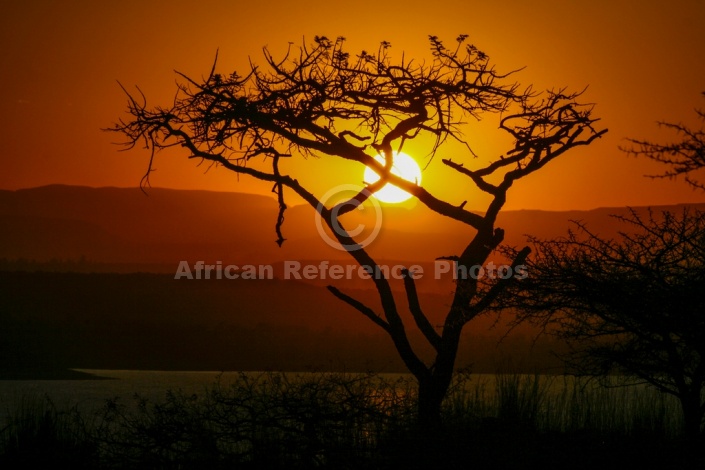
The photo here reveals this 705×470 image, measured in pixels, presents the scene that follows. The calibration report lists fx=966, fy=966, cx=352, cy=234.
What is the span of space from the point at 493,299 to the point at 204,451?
3.55 metres

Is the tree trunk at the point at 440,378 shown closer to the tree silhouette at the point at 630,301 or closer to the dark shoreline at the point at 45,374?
the tree silhouette at the point at 630,301

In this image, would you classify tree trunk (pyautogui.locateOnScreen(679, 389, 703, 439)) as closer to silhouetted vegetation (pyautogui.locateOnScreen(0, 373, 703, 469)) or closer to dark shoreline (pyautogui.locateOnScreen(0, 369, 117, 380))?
silhouetted vegetation (pyautogui.locateOnScreen(0, 373, 703, 469))

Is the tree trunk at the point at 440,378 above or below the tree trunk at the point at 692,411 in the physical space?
above

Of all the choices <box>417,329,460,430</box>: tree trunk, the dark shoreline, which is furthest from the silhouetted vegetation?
the dark shoreline

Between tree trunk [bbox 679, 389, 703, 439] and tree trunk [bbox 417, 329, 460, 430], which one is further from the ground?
tree trunk [bbox 417, 329, 460, 430]

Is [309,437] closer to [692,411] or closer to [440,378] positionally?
[440,378]

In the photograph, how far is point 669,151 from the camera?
25.1 feet

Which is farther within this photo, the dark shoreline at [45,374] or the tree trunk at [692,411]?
the dark shoreline at [45,374]

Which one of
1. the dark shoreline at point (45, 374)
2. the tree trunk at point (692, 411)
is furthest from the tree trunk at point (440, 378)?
the dark shoreline at point (45, 374)

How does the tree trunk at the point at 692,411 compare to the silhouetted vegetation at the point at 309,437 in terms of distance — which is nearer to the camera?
the silhouetted vegetation at the point at 309,437

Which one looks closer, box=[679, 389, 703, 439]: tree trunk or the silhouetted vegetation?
the silhouetted vegetation

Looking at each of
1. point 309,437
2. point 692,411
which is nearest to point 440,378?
point 309,437

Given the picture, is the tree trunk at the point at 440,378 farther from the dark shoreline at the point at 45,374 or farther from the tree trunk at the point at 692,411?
the dark shoreline at the point at 45,374

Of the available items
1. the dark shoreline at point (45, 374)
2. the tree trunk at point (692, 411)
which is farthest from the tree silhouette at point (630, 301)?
the dark shoreline at point (45, 374)
